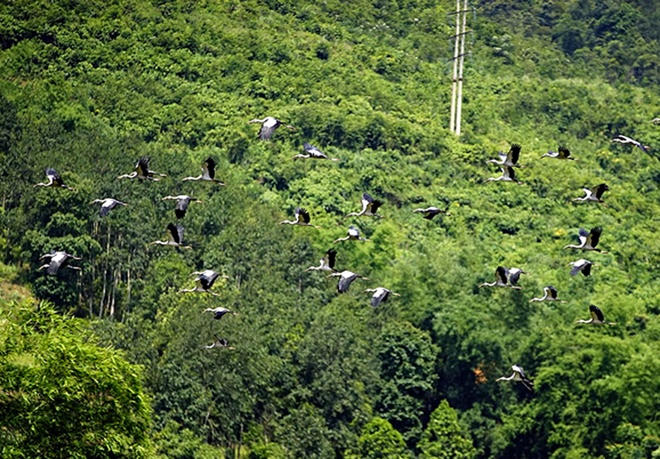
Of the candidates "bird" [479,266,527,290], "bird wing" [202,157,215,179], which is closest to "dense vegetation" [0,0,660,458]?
"bird wing" [202,157,215,179]

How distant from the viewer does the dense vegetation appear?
206 ft

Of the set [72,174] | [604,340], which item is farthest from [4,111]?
[604,340]

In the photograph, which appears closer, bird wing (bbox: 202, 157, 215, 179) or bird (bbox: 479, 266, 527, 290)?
bird wing (bbox: 202, 157, 215, 179)

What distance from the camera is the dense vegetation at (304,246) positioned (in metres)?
62.8

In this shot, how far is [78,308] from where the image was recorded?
69188 millimetres

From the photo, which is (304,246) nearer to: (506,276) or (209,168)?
(506,276)

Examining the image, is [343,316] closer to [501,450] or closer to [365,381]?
[365,381]

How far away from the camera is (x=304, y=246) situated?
252 ft

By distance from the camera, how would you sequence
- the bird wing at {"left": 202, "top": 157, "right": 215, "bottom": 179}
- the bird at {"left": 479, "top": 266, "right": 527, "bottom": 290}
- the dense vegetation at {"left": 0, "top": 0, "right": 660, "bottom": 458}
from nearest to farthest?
the bird wing at {"left": 202, "top": 157, "right": 215, "bottom": 179} → the bird at {"left": 479, "top": 266, "right": 527, "bottom": 290} → the dense vegetation at {"left": 0, "top": 0, "right": 660, "bottom": 458}

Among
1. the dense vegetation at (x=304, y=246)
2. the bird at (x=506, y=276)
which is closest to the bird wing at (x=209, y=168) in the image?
the dense vegetation at (x=304, y=246)

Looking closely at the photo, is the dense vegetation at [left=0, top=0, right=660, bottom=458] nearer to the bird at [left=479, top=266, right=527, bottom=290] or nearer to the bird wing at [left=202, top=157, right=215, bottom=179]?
the bird wing at [left=202, top=157, right=215, bottom=179]

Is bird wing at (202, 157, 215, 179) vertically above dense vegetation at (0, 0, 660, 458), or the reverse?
bird wing at (202, 157, 215, 179)

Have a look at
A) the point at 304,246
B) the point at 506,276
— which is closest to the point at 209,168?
the point at 506,276

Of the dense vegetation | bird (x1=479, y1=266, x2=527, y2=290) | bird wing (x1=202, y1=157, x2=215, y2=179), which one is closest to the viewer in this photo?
bird wing (x1=202, y1=157, x2=215, y2=179)
